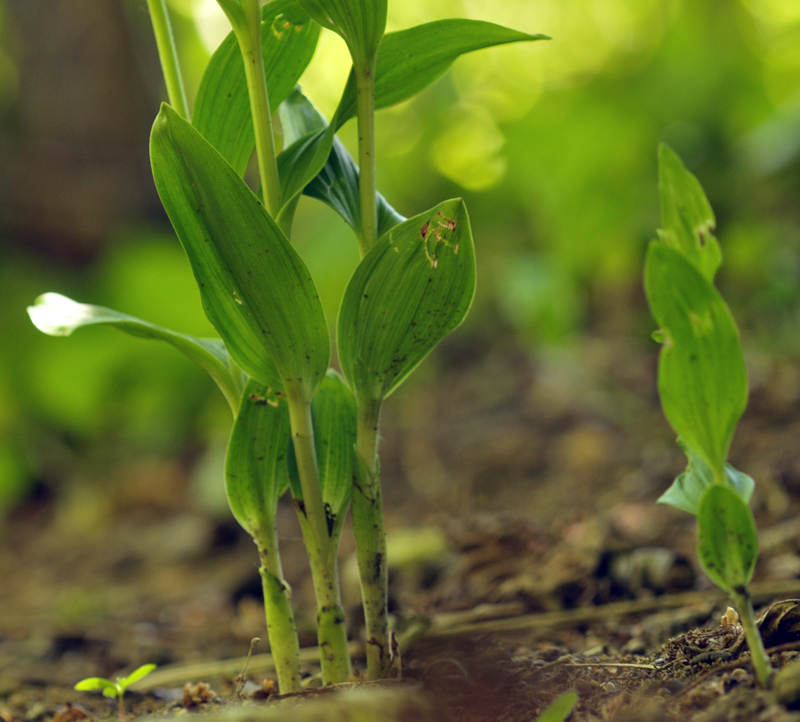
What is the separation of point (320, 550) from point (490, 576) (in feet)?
1.78

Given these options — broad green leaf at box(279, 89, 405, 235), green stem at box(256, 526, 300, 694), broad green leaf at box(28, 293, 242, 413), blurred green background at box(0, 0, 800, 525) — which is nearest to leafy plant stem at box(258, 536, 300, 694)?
green stem at box(256, 526, 300, 694)

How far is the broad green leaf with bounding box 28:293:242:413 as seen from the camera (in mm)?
562

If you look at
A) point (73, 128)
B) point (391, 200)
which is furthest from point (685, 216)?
point (73, 128)

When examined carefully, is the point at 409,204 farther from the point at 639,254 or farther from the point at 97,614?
the point at 97,614

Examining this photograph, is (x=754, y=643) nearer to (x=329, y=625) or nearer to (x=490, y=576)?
(x=329, y=625)

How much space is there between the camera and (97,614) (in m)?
1.44

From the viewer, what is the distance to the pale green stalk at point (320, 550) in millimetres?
633

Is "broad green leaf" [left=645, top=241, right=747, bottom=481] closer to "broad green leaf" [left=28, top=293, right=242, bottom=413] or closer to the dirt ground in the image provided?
the dirt ground

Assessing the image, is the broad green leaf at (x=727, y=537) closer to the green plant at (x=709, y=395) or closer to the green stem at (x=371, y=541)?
the green plant at (x=709, y=395)

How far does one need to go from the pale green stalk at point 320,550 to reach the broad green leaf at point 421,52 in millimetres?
306

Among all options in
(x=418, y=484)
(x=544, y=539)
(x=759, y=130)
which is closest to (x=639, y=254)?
(x=759, y=130)

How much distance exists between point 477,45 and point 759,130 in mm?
2454

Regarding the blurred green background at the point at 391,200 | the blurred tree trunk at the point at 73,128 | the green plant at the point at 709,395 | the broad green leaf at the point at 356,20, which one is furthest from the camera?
the blurred tree trunk at the point at 73,128

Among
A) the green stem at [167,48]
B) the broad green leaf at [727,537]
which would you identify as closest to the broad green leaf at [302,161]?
the green stem at [167,48]
